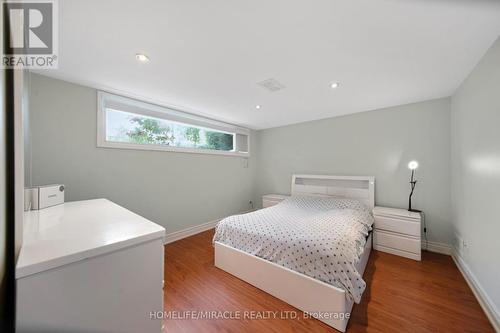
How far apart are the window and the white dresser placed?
68.8 inches

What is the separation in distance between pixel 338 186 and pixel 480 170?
5.94 feet

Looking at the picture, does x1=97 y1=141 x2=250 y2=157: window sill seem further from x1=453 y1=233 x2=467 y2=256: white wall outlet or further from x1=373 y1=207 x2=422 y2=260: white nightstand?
x1=453 y1=233 x2=467 y2=256: white wall outlet

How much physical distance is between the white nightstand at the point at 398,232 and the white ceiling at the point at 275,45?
173 cm

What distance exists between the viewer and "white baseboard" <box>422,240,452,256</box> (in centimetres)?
256

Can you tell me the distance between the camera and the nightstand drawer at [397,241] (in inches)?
96.1

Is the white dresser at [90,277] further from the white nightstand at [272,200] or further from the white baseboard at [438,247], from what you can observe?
the white baseboard at [438,247]

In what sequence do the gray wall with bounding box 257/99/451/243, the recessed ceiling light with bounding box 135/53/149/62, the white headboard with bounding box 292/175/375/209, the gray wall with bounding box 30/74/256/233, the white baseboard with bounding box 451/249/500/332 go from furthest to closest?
the white headboard with bounding box 292/175/375/209 < the gray wall with bounding box 257/99/451/243 < the gray wall with bounding box 30/74/256/233 < the recessed ceiling light with bounding box 135/53/149/62 < the white baseboard with bounding box 451/249/500/332

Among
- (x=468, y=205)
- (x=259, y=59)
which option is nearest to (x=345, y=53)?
(x=259, y=59)

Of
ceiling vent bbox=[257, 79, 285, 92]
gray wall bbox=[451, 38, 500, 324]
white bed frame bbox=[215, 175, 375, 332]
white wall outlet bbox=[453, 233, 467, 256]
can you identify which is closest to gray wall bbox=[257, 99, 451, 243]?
white wall outlet bbox=[453, 233, 467, 256]

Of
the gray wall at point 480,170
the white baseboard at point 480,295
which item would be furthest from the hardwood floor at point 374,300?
the gray wall at point 480,170

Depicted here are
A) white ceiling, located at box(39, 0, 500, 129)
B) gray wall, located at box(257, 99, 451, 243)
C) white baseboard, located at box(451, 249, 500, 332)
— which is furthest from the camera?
gray wall, located at box(257, 99, 451, 243)

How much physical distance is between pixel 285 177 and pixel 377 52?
9.87 feet

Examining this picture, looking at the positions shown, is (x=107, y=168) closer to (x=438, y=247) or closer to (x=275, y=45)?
(x=275, y=45)

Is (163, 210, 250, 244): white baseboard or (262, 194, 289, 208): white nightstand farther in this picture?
(262, 194, 289, 208): white nightstand
